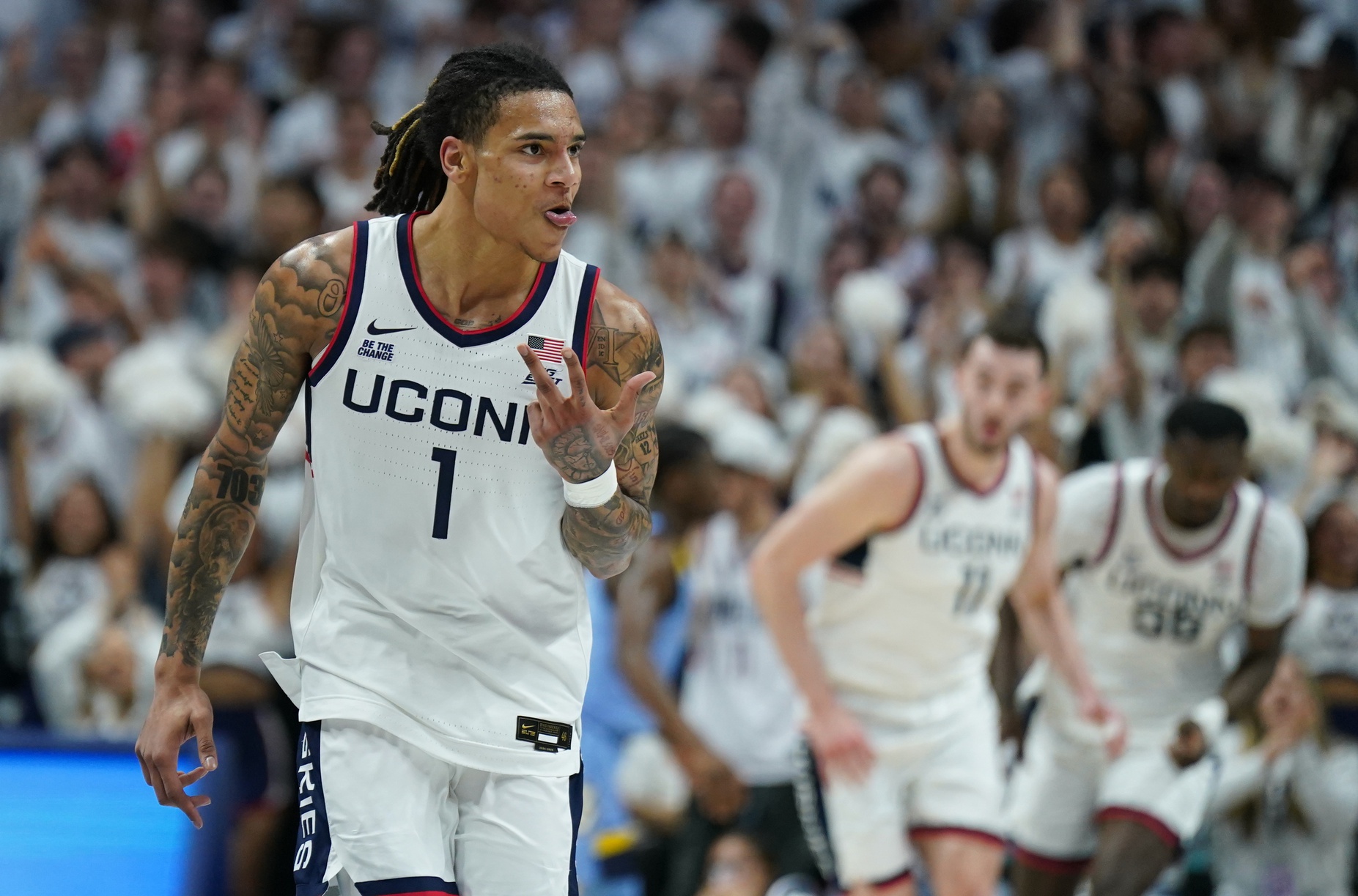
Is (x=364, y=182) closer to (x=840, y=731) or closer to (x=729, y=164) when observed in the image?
(x=729, y=164)

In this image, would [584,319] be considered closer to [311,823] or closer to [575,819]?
[575,819]

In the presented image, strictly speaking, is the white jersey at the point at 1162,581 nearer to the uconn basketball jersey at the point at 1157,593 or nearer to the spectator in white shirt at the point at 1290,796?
the uconn basketball jersey at the point at 1157,593

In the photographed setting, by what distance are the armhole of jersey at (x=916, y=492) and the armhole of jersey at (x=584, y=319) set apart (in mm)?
2476

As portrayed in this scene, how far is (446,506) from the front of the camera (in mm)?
3414

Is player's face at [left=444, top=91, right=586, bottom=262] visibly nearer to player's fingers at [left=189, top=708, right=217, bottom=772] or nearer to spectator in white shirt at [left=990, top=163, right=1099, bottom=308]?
player's fingers at [left=189, top=708, right=217, bottom=772]

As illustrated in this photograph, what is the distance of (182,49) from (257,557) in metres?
4.56

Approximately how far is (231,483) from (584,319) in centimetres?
82

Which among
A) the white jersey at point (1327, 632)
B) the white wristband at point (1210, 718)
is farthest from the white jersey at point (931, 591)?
the white jersey at point (1327, 632)

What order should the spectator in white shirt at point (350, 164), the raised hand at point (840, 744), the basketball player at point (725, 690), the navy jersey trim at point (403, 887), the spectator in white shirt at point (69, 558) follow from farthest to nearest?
the spectator in white shirt at point (350, 164), the spectator in white shirt at point (69, 558), the basketball player at point (725, 690), the raised hand at point (840, 744), the navy jersey trim at point (403, 887)

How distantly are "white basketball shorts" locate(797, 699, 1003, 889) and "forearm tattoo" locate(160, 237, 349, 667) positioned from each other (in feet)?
8.99

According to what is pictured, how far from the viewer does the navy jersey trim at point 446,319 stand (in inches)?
135

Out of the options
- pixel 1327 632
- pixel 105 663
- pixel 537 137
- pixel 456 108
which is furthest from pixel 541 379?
pixel 1327 632

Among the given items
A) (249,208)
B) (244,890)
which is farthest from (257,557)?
(249,208)

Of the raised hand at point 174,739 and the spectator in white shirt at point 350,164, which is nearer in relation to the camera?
the raised hand at point 174,739
